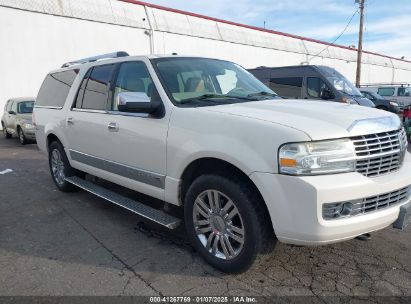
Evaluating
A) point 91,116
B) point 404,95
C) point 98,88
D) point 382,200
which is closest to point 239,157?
point 382,200

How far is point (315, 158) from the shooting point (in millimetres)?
2613

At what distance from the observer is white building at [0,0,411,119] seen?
16.2 m

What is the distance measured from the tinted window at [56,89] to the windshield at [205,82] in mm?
2017

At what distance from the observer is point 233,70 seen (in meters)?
4.45

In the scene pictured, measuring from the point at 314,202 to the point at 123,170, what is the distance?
7.46 feet

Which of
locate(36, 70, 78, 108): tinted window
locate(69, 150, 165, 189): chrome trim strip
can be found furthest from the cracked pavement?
locate(36, 70, 78, 108): tinted window

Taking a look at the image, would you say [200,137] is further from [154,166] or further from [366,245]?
[366,245]

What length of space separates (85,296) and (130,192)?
2718 millimetres

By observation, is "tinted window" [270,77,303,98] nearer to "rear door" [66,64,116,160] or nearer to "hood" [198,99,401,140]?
"rear door" [66,64,116,160]

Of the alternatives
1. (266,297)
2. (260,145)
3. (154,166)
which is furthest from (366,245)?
(154,166)

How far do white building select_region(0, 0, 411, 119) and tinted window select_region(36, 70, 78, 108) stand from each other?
1171 cm

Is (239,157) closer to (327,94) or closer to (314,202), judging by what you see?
(314,202)

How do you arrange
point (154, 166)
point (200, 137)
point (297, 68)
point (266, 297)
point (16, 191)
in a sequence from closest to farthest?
point (266, 297)
point (200, 137)
point (154, 166)
point (16, 191)
point (297, 68)

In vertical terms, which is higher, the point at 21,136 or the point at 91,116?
the point at 91,116
